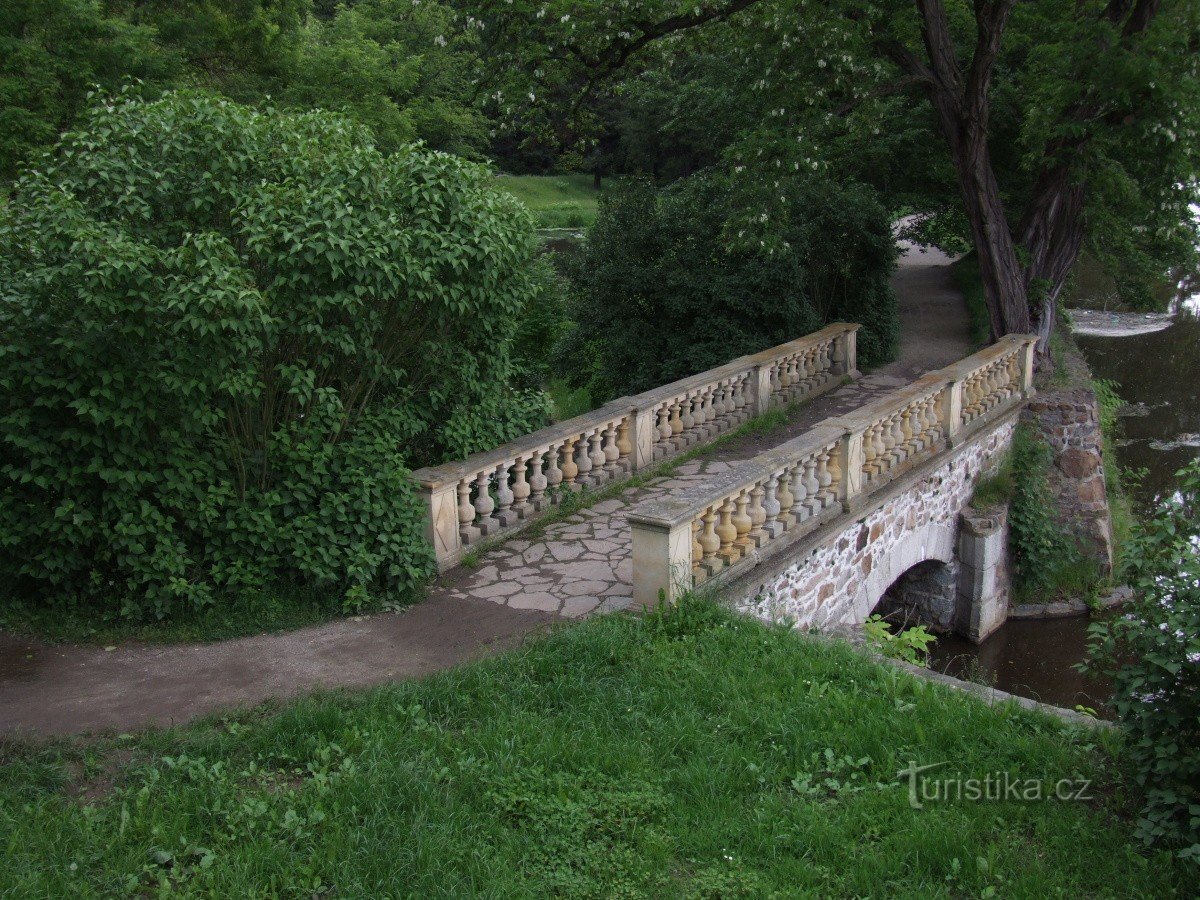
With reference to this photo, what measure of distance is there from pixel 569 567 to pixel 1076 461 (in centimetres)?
894

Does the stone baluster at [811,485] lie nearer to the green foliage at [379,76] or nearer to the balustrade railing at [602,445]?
the balustrade railing at [602,445]

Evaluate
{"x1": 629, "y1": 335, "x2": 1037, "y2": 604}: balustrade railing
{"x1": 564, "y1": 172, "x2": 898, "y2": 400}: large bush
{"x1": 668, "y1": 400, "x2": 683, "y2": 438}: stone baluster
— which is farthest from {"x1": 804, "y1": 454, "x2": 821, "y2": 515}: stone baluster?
{"x1": 564, "y1": 172, "x2": 898, "y2": 400}: large bush

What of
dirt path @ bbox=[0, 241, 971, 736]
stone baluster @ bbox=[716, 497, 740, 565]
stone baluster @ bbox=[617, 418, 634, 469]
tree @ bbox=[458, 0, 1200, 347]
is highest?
tree @ bbox=[458, 0, 1200, 347]

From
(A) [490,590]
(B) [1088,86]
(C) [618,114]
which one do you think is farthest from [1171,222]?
(C) [618,114]

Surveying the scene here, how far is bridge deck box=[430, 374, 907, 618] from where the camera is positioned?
7.62 meters

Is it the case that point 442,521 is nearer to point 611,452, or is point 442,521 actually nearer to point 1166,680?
point 611,452

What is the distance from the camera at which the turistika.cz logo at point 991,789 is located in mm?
5180

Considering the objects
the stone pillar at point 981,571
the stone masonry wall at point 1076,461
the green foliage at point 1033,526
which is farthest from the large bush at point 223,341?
the stone masonry wall at point 1076,461

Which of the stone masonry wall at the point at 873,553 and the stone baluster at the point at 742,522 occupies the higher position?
the stone baluster at the point at 742,522

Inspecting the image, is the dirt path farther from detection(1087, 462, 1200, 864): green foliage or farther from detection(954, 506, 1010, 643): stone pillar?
detection(954, 506, 1010, 643): stone pillar

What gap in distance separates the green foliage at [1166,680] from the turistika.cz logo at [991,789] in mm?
323

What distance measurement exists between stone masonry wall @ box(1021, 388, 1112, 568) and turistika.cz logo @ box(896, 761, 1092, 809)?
31.2 feet

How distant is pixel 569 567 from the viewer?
26.9ft

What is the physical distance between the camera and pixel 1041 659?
12438mm
